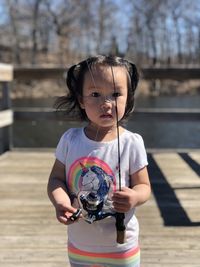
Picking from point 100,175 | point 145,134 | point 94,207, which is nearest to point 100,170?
point 100,175

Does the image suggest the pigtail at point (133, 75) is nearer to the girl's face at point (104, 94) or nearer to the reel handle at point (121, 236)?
the girl's face at point (104, 94)

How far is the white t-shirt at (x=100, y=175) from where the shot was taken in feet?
5.83

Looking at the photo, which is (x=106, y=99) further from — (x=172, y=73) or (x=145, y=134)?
(x=145, y=134)

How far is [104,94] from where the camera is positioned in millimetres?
1767

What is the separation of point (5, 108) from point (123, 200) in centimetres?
460

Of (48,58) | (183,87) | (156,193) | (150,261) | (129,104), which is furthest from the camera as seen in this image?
(48,58)

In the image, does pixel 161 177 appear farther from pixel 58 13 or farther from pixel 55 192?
pixel 58 13

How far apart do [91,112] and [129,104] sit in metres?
0.19

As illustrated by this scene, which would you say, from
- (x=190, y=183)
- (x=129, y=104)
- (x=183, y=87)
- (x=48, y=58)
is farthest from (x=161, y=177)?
(x=48, y=58)

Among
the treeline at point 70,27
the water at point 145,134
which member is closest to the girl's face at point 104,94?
the water at point 145,134

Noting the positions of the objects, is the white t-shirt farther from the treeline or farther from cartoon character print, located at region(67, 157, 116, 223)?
the treeline

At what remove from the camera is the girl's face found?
1.76 meters

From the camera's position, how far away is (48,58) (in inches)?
1914

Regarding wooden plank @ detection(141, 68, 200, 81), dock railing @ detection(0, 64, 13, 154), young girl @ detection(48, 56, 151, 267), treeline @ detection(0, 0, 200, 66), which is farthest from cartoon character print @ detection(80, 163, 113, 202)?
treeline @ detection(0, 0, 200, 66)
